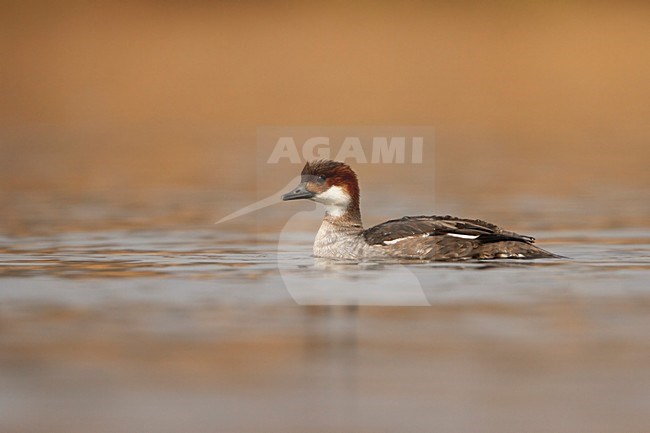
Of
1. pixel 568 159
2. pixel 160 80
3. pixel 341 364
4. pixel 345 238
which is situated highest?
pixel 160 80

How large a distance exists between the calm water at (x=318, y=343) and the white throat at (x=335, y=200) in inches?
25.8

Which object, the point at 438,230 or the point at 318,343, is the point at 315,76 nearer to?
the point at 438,230

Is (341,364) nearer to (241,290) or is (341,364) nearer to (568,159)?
(241,290)

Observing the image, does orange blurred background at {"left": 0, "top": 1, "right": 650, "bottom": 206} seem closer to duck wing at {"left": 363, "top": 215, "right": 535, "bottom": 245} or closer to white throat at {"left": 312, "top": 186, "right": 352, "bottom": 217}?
white throat at {"left": 312, "top": 186, "right": 352, "bottom": 217}

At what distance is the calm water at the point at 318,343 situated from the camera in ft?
19.6

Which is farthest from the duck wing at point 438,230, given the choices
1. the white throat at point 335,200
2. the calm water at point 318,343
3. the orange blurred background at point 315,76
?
the orange blurred background at point 315,76

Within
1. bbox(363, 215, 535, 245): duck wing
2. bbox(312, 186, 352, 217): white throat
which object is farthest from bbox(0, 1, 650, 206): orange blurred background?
bbox(363, 215, 535, 245): duck wing

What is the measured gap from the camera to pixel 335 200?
1177cm

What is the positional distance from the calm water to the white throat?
66 cm

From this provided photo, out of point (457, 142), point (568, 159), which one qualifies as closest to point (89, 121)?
point (457, 142)

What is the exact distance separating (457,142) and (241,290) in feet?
46.4

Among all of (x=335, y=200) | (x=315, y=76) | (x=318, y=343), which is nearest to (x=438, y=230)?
(x=335, y=200)

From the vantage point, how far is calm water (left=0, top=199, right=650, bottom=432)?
5988 mm

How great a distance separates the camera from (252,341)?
745 cm
